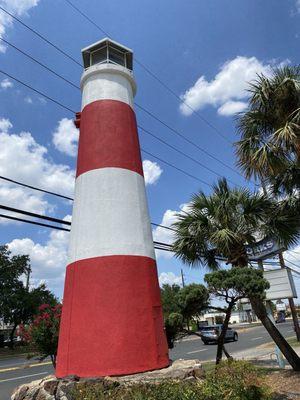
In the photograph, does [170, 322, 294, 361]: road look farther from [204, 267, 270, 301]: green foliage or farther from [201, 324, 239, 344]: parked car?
[204, 267, 270, 301]: green foliage

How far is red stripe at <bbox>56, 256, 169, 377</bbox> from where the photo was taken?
662 centimetres

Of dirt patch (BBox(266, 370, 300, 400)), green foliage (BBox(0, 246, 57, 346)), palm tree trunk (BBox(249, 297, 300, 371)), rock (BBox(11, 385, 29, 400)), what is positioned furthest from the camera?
green foliage (BBox(0, 246, 57, 346))

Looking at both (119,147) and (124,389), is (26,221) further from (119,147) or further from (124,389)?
(124,389)

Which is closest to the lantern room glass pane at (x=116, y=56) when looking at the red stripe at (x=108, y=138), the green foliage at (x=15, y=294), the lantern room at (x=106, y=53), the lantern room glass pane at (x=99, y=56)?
the lantern room at (x=106, y=53)

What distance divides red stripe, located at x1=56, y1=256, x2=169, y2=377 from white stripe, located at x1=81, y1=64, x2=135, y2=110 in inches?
139

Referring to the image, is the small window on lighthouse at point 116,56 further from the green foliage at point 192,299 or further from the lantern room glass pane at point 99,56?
the green foliage at point 192,299

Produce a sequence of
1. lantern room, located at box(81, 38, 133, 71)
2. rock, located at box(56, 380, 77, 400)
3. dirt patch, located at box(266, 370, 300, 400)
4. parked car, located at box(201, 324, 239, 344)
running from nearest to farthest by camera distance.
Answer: rock, located at box(56, 380, 77, 400)
dirt patch, located at box(266, 370, 300, 400)
lantern room, located at box(81, 38, 133, 71)
parked car, located at box(201, 324, 239, 344)

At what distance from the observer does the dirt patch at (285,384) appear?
29.2ft

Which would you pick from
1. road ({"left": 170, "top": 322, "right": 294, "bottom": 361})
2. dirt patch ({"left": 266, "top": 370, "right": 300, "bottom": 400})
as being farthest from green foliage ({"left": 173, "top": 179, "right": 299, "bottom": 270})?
road ({"left": 170, "top": 322, "right": 294, "bottom": 361})

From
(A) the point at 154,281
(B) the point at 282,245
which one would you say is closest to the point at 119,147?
(A) the point at 154,281

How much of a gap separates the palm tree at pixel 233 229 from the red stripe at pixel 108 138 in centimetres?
522

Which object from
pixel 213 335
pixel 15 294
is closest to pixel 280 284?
pixel 213 335

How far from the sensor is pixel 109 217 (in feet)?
24.0

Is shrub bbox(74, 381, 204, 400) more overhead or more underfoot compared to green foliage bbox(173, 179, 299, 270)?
more underfoot
